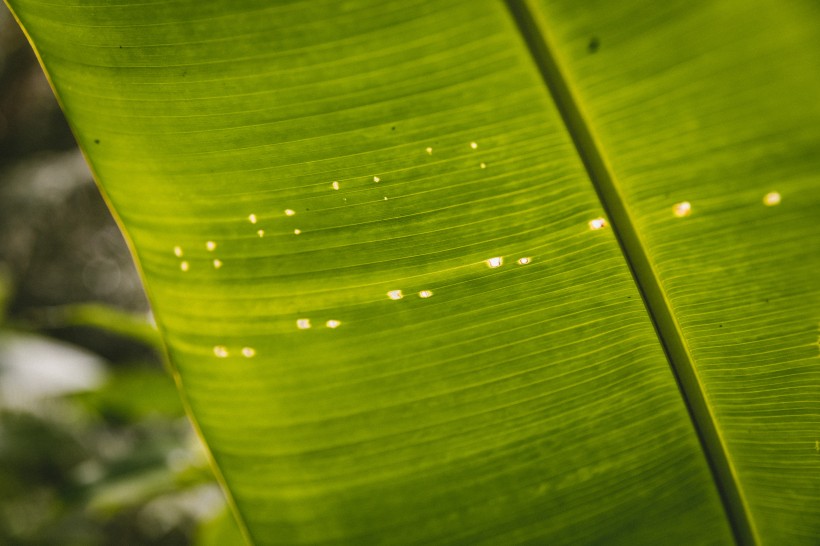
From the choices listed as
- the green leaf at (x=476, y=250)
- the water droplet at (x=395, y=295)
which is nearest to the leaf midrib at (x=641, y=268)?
the green leaf at (x=476, y=250)

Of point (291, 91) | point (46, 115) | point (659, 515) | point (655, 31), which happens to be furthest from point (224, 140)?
point (46, 115)

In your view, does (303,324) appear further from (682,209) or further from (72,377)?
(72,377)

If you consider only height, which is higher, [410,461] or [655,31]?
[655,31]

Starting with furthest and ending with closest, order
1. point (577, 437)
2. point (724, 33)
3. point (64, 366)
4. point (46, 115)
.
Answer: point (46, 115)
point (64, 366)
point (577, 437)
point (724, 33)

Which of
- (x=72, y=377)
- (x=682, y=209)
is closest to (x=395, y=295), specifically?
(x=682, y=209)

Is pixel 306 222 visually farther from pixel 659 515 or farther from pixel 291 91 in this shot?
pixel 659 515

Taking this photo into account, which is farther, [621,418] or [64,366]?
[64,366]
